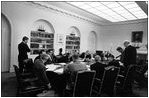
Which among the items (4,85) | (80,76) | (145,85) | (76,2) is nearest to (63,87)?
(80,76)

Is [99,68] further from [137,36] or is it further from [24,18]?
[137,36]

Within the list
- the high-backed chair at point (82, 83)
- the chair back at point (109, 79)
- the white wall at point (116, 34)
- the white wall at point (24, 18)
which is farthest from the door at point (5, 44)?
the white wall at point (116, 34)

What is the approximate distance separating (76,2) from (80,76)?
14.0 feet

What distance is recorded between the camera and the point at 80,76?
93.1 inches

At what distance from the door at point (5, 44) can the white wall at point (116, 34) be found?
6510 mm

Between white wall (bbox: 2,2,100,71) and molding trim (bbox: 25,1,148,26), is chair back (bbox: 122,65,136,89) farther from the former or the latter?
molding trim (bbox: 25,1,148,26)

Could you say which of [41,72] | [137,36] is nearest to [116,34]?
[137,36]

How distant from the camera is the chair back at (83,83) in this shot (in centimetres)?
238

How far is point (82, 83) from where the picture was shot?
246 centimetres

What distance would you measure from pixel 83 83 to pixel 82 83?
0.02 metres

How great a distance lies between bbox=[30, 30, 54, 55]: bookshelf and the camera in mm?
6317

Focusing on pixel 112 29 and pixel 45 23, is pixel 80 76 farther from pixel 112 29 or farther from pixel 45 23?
pixel 112 29

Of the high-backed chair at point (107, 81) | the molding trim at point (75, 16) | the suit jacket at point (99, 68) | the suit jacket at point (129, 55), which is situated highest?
the molding trim at point (75, 16)

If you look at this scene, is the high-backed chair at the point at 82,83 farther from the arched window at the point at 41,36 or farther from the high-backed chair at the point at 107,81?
the arched window at the point at 41,36
